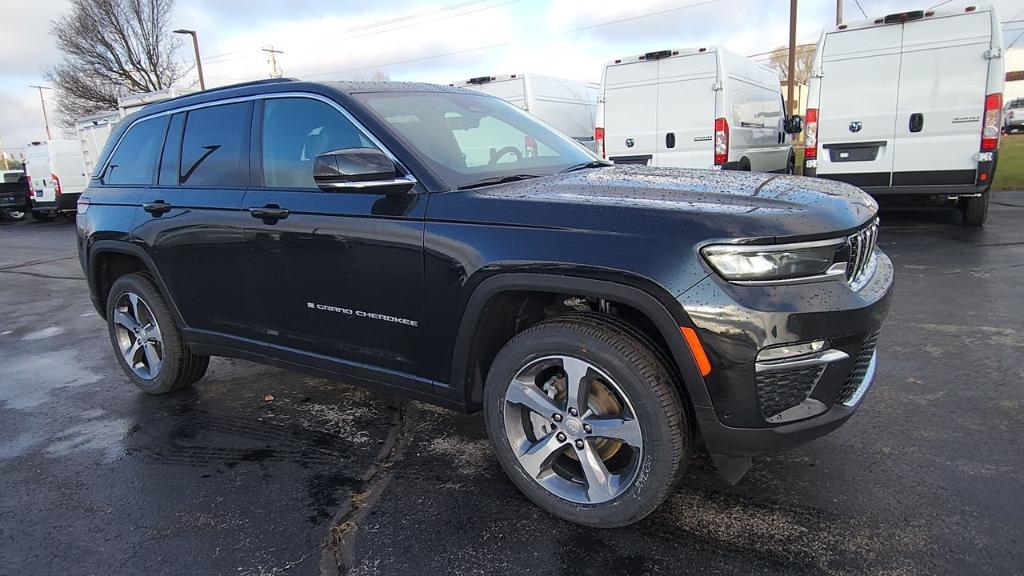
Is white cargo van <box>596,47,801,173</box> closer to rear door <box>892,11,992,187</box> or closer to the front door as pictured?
rear door <box>892,11,992,187</box>

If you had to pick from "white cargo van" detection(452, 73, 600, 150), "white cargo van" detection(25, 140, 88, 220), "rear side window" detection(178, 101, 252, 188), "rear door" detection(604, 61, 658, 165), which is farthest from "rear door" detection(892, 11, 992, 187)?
"white cargo van" detection(25, 140, 88, 220)

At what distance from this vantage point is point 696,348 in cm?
230

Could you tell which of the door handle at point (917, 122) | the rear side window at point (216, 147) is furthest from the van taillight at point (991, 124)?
the rear side window at point (216, 147)

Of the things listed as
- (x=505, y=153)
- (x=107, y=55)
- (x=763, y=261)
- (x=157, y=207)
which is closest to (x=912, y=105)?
(x=505, y=153)

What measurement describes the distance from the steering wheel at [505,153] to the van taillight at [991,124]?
744 cm

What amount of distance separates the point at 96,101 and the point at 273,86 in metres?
40.1

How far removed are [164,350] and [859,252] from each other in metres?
3.99

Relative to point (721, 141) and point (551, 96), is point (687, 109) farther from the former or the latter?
point (551, 96)

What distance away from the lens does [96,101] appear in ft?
119

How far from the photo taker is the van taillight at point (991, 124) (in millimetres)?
8047

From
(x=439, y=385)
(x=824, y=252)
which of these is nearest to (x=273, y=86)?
(x=439, y=385)

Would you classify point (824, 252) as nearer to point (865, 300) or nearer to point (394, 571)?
point (865, 300)

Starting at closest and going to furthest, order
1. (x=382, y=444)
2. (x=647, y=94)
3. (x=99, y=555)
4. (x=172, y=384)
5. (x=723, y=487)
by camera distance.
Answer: (x=99, y=555) < (x=723, y=487) < (x=382, y=444) < (x=172, y=384) < (x=647, y=94)

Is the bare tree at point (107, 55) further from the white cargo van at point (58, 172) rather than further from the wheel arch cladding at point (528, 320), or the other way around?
the wheel arch cladding at point (528, 320)
